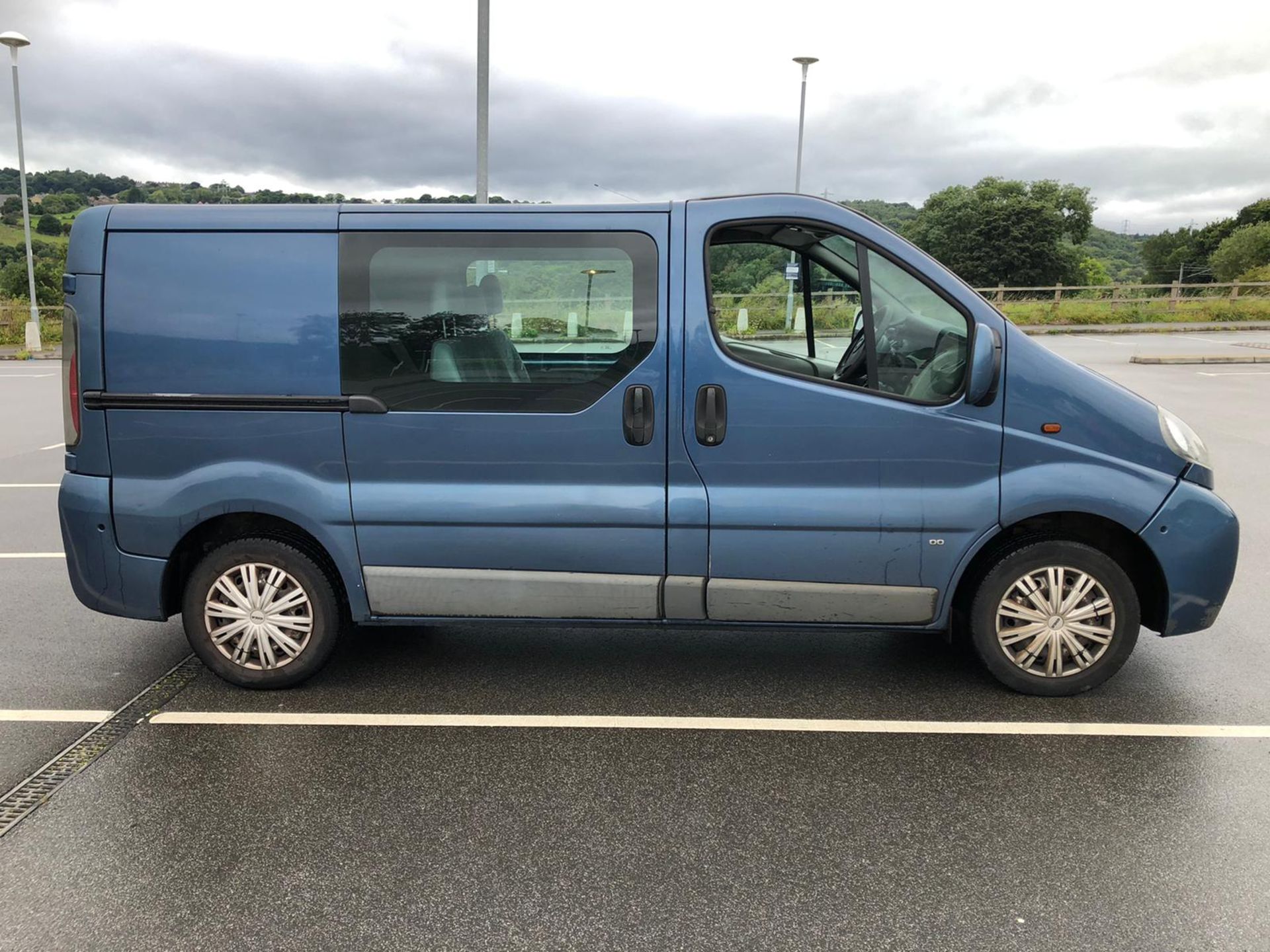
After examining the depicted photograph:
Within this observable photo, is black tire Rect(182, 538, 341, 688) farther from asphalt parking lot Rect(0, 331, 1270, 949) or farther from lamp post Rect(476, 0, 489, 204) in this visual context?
lamp post Rect(476, 0, 489, 204)

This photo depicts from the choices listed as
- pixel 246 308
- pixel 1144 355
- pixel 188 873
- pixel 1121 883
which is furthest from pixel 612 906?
pixel 1144 355

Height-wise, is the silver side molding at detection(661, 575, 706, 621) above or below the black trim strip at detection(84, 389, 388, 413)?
below

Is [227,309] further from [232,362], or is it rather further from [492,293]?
[492,293]

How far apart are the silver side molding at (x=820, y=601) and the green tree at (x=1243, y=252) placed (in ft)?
285

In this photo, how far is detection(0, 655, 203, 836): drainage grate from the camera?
3.34 m

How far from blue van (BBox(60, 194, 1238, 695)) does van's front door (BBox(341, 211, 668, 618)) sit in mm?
11

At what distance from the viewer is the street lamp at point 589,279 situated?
13.1 feet

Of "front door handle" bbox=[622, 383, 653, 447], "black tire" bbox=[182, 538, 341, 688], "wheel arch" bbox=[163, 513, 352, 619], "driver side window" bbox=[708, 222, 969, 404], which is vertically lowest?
"black tire" bbox=[182, 538, 341, 688]

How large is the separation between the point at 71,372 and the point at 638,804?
2.88 metres

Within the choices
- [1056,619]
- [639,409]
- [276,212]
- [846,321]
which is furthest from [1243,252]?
[276,212]

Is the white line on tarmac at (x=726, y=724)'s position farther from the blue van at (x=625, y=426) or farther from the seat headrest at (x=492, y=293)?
the seat headrest at (x=492, y=293)

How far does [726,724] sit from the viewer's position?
398cm

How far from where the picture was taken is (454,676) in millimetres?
4496

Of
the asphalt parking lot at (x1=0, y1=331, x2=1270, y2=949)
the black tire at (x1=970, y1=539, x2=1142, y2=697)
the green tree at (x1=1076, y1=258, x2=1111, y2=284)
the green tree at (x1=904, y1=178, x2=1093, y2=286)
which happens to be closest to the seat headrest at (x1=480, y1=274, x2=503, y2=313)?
the asphalt parking lot at (x1=0, y1=331, x2=1270, y2=949)
